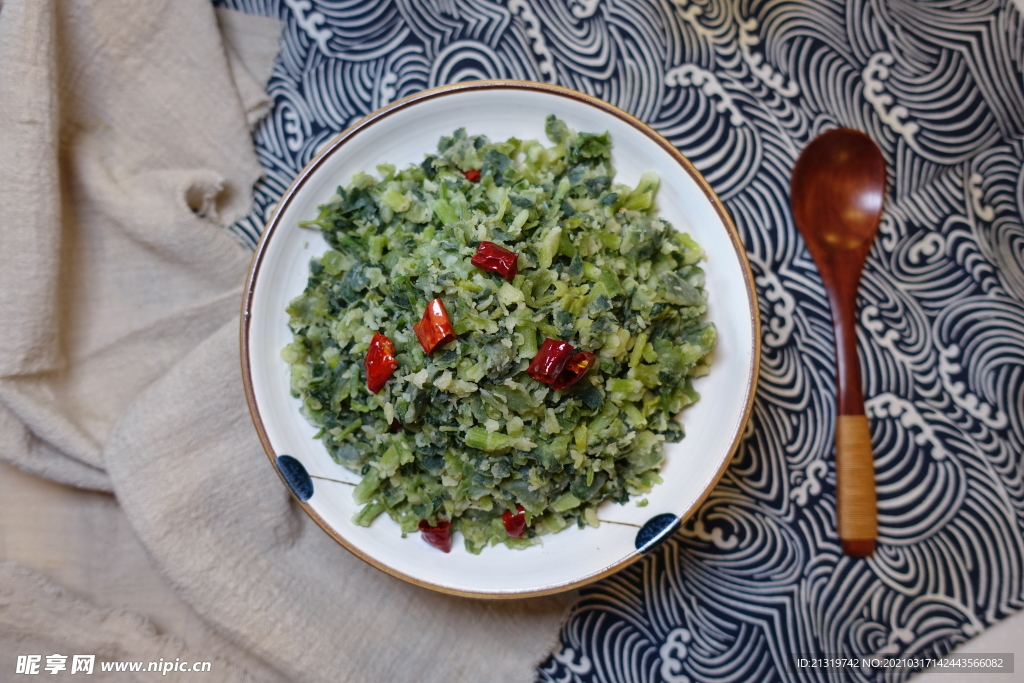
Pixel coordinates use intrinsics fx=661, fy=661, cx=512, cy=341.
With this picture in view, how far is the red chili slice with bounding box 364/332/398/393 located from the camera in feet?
6.38

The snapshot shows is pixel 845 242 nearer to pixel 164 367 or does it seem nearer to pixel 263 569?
pixel 263 569

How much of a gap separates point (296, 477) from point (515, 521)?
753 millimetres

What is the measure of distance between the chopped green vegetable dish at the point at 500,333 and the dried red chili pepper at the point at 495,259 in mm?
32

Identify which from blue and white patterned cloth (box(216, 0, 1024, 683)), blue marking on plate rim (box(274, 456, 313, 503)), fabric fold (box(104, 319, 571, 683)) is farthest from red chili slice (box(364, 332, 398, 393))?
blue and white patterned cloth (box(216, 0, 1024, 683))

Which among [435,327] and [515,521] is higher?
[435,327]

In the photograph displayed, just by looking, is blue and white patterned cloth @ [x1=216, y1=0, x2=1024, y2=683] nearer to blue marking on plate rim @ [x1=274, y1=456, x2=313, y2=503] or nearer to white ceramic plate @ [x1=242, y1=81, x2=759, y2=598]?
white ceramic plate @ [x1=242, y1=81, x2=759, y2=598]

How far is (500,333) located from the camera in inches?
72.9

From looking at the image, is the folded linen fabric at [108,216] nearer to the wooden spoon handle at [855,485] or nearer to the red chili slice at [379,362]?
the red chili slice at [379,362]

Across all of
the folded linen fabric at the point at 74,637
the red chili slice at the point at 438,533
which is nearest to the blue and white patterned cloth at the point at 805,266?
the red chili slice at the point at 438,533

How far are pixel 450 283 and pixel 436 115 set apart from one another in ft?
2.53

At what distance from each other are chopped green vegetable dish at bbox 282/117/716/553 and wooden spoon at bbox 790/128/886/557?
2.41 feet

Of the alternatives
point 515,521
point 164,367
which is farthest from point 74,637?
point 515,521

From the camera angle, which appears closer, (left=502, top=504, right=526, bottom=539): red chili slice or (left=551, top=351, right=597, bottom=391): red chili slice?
(left=551, top=351, right=597, bottom=391): red chili slice

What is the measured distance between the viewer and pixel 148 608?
8.57 ft
